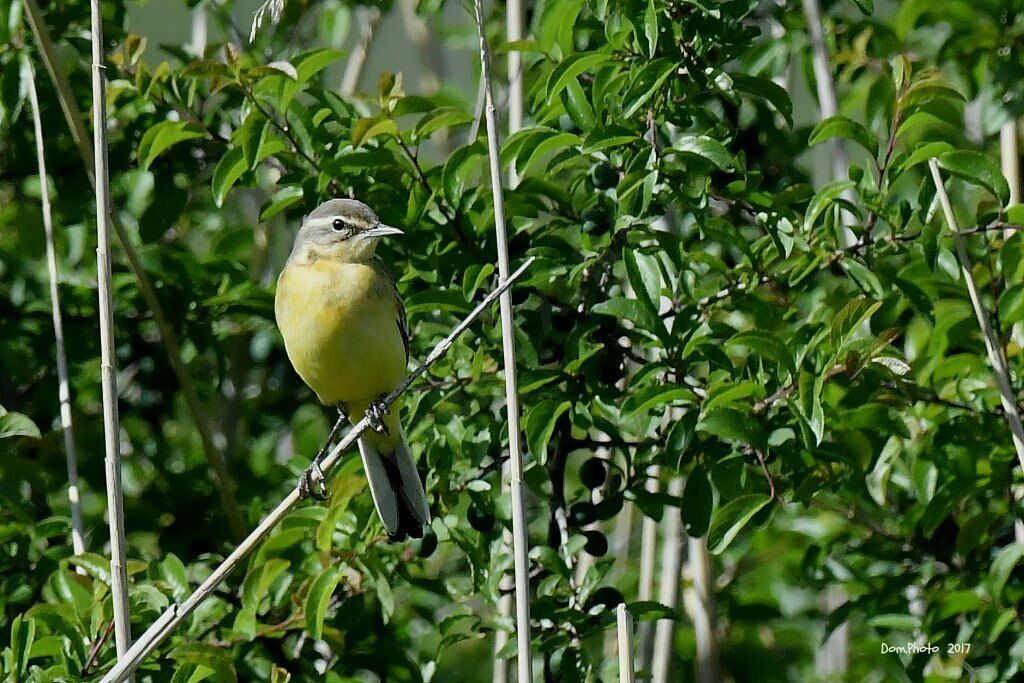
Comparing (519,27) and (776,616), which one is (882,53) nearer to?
(519,27)

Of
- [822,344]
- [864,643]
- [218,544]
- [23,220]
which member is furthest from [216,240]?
[864,643]

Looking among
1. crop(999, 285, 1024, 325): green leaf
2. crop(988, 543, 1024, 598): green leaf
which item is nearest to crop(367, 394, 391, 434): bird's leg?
crop(999, 285, 1024, 325): green leaf

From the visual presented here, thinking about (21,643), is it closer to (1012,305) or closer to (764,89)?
(764,89)

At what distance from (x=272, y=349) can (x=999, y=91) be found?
2.69 m

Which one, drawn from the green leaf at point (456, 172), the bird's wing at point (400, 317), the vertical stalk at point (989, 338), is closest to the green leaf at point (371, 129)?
the green leaf at point (456, 172)

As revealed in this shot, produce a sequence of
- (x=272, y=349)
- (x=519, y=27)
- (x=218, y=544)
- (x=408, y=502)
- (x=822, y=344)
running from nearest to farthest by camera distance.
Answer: (x=822, y=344)
(x=408, y=502)
(x=519, y=27)
(x=218, y=544)
(x=272, y=349)

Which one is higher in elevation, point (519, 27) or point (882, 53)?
point (519, 27)

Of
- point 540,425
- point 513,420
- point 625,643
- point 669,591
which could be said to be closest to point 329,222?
point 540,425

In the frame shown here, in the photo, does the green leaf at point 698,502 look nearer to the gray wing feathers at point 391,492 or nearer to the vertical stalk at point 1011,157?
the gray wing feathers at point 391,492

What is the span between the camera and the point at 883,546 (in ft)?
12.9

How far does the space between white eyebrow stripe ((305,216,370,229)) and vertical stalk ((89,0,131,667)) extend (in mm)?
753

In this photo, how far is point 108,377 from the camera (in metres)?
3.04

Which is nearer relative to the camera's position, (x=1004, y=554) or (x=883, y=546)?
(x=1004, y=554)

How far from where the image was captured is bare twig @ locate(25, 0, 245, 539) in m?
3.38
